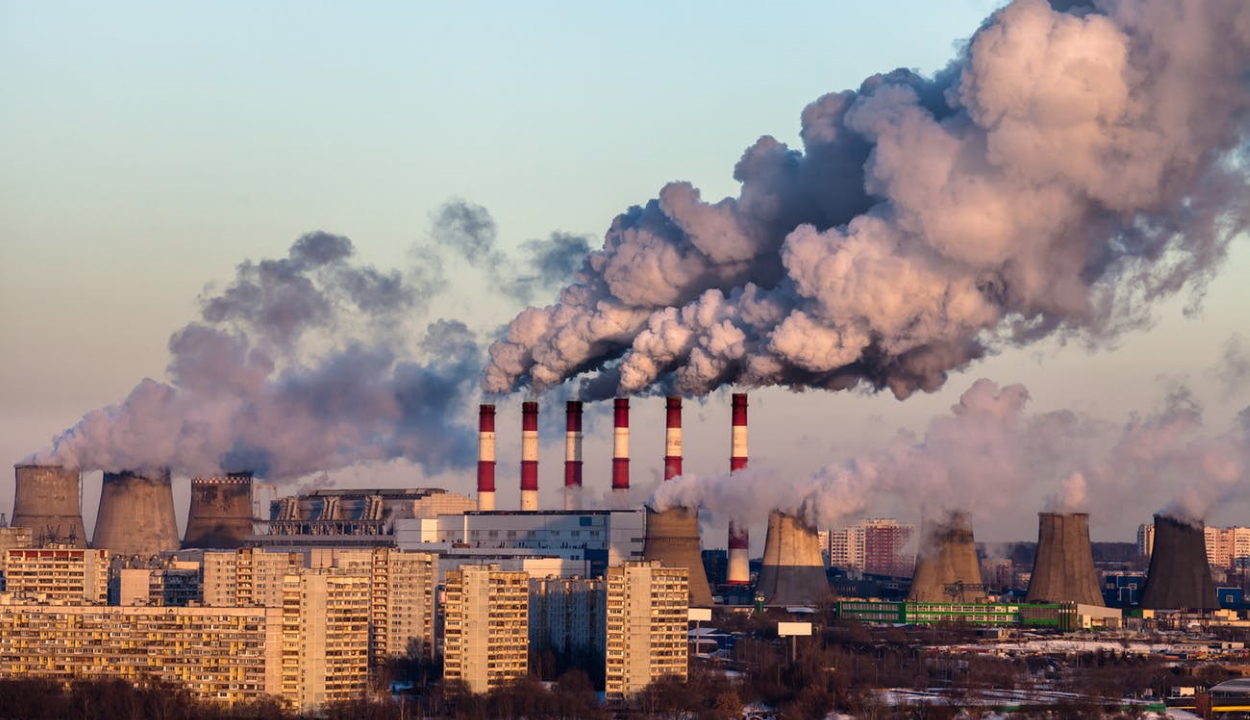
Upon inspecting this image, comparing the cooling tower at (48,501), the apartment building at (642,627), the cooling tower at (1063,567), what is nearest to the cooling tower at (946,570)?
the cooling tower at (1063,567)

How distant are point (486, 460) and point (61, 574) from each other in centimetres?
1043

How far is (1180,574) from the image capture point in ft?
183

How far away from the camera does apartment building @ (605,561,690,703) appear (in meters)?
41.9

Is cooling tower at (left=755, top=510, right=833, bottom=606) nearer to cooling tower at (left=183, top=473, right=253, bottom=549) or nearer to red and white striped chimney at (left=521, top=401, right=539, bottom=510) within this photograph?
red and white striped chimney at (left=521, top=401, right=539, bottom=510)

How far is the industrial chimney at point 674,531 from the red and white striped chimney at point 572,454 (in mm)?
2621

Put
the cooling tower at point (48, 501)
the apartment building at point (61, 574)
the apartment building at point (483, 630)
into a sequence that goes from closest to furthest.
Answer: the apartment building at point (483, 630)
the apartment building at point (61, 574)
the cooling tower at point (48, 501)

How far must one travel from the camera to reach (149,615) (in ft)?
134

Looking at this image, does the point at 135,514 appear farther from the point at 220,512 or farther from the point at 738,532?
the point at 738,532

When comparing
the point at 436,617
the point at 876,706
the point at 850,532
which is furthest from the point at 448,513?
the point at 850,532

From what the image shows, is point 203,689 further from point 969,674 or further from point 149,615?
point 969,674

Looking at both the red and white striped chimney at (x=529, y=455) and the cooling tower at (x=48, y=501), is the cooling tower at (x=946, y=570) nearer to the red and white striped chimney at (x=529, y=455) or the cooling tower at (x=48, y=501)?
the red and white striped chimney at (x=529, y=455)

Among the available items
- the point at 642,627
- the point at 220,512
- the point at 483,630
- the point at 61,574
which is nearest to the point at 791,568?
the point at 642,627

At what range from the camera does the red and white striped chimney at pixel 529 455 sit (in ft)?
180

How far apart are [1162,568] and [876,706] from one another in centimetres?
1718
